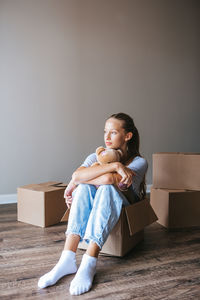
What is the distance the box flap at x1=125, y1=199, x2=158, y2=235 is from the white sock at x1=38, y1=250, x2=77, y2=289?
13.7 inches

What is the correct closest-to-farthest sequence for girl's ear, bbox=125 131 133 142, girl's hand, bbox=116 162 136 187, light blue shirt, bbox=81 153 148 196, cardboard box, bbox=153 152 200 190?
1. girl's hand, bbox=116 162 136 187
2. light blue shirt, bbox=81 153 148 196
3. girl's ear, bbox=125 131 133 142
4. cardboard box, bbox=153 152 200 190

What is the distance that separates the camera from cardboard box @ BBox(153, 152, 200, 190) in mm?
2182

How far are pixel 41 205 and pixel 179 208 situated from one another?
102cm

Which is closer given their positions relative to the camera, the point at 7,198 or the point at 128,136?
the point at 128,136

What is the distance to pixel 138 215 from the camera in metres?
1.72

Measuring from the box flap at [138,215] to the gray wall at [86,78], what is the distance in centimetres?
148

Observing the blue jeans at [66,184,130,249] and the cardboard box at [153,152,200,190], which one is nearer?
the blue jeans at [66,184,130,249]

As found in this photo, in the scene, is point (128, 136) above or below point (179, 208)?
above

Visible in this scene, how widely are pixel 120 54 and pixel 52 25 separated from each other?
79cm

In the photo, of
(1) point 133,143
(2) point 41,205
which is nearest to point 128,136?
(1) point 133,143

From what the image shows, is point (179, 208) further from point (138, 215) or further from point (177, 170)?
point (138, 215)

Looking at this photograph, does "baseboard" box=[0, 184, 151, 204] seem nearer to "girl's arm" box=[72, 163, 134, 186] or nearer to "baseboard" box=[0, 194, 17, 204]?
"baseboard" box=[0, 194, 17, 204]

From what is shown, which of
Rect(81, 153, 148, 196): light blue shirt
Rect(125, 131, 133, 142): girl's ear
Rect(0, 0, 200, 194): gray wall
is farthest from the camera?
Rect(0, 0, 200, 194): gray wall

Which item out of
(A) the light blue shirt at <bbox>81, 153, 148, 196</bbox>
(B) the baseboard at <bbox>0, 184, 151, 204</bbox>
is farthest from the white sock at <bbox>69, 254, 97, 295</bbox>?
(B) the baseboard at <bbox>0, 184, 151, 204</bbox>
